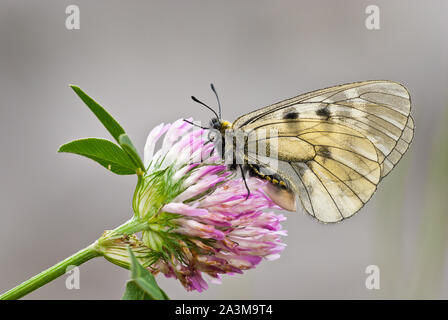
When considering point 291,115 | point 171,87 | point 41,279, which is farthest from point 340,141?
point 171,87

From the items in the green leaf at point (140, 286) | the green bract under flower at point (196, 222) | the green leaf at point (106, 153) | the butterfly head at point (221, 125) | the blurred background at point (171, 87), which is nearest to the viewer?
the green leaf at point (140, 286)

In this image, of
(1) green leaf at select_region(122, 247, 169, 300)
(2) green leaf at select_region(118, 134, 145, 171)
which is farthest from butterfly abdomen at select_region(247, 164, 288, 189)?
(1) green leaf at select_region(122, 247, 169, 300)

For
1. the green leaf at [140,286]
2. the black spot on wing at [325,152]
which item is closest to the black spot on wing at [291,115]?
the black spot on wing at [325,152]

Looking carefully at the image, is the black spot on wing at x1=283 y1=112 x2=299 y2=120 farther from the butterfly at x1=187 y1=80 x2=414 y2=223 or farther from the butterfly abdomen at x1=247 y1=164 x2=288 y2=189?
the butterfly abdomen at x1=247 y1=164 x2=288 y2=189

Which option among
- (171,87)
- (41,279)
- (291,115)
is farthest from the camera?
(171,87)

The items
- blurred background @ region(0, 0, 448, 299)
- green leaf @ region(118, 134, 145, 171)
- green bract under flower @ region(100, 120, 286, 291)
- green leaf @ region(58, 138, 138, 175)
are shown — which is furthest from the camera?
blurred background @ region(0, 0, 448, 299)

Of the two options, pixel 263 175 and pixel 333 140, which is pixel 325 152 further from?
pixel 263 175

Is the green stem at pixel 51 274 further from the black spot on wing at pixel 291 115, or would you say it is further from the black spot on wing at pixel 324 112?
the black spot on wing at pixel 324 112

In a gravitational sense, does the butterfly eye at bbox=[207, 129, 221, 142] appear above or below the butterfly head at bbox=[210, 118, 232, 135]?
below
